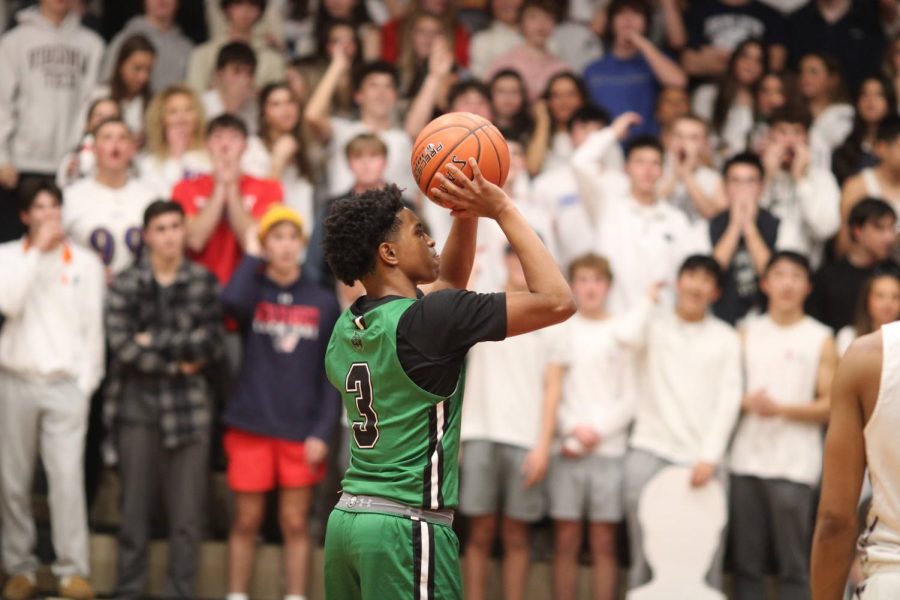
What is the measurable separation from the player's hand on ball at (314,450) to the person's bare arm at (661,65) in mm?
4131

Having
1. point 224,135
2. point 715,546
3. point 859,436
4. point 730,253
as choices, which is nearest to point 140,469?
point 224,135

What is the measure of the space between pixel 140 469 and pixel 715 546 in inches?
132

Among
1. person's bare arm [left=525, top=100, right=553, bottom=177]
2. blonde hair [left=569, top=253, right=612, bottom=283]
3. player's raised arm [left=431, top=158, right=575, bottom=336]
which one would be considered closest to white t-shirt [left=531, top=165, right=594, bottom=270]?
person's bare arm [left=525, top=100, right=553, bottom=177]

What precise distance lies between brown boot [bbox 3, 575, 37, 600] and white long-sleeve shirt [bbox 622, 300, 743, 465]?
11.7ft

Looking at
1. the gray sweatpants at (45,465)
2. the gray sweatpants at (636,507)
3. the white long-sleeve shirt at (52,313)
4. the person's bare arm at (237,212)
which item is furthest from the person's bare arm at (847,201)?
the gray sweatpants at (45,465)

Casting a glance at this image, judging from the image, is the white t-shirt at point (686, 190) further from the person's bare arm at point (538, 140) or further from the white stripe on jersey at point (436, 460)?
the white stripe on jersey at point (436, 460)

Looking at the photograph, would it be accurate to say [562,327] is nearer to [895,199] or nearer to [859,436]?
[895,199]

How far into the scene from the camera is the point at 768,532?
7371 millimetres

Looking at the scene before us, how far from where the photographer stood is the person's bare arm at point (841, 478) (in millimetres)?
3275

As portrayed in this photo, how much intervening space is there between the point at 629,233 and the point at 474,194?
14.6ft

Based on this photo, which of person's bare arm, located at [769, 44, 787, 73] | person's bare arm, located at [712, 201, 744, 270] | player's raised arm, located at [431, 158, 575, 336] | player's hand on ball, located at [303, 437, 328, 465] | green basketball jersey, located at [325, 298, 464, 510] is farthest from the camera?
person's bare arm, located at [769, 44, 787, 73]

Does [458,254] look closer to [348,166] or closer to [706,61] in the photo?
[348,166]

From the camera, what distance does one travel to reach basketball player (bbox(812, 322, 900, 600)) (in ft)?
10.6

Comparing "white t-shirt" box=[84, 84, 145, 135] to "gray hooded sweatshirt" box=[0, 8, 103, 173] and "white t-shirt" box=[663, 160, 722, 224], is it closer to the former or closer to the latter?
"gray hooded sweatshirt" box=[0, 8, 103, 173]
